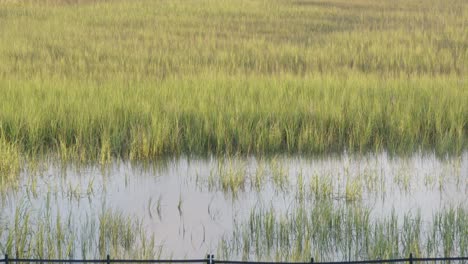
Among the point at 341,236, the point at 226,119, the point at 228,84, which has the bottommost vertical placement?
the point at 341,236

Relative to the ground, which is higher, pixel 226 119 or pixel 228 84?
pixel 228 84

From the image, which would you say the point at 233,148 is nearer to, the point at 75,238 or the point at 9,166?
the point at 9,166

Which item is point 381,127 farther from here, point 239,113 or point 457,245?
point 457,245

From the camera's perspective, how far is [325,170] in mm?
7051

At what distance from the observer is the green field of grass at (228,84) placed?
7.99 meters

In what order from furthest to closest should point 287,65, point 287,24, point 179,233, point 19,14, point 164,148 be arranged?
1. point 19,14
2. point 287,24
3. point 287,65
4. point 164,148
5. point 179,233

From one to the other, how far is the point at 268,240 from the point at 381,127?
12.1 ft

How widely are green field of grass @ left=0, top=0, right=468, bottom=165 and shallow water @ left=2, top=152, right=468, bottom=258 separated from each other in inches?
17.7

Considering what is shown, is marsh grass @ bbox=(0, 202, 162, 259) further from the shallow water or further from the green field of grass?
the green field of grass

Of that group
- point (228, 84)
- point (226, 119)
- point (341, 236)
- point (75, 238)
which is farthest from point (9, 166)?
point (228, 84)

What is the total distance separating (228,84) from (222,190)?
3972mm

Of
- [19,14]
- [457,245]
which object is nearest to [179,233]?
[457,245]

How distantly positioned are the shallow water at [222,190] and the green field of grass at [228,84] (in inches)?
17.7

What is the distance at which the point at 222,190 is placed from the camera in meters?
6.47
